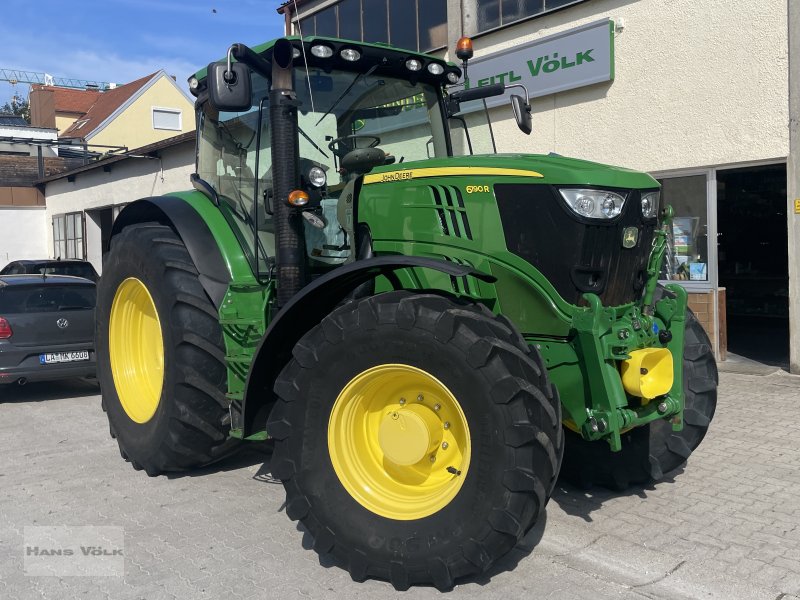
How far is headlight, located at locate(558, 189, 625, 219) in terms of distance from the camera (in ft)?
11.9

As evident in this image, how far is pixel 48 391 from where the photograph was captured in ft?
29.1

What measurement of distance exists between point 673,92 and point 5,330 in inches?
307

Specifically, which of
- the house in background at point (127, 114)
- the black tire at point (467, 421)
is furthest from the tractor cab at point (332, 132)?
the house in background at point (127, 114)

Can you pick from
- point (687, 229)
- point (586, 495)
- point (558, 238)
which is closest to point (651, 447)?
point (586, 495)

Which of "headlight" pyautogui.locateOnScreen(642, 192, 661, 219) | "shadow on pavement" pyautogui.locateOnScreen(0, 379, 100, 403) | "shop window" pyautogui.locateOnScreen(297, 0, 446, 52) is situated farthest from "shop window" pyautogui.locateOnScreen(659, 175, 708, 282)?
"shadow on pavement" pyautogui.locateOnScreen(0, 379, 100, 403)

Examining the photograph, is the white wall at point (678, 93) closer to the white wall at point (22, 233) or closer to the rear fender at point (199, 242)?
the rear fender at point (199, 242)

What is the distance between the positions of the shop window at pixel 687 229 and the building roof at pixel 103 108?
27523mm

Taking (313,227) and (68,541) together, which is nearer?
(68,541)

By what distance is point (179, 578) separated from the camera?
3607 mm

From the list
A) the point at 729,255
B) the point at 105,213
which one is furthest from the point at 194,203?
the point at 105,213

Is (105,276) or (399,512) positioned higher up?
(105,276)

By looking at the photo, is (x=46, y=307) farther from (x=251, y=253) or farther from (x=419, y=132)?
(x=419, y=132)

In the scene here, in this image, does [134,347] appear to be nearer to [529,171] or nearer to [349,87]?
[349,87]

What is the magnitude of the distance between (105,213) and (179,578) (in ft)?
63.3
